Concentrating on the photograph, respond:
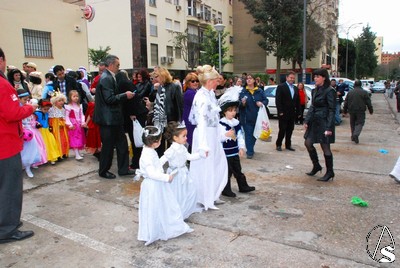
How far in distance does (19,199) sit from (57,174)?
2.33 meters

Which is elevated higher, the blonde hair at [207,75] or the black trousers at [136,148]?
the blonde hair at [207,75]

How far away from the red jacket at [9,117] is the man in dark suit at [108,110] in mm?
1929

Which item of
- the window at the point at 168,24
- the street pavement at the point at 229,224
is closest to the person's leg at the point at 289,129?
the street pavement at the point at 229,224

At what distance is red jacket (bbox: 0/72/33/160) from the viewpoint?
11.4 feet

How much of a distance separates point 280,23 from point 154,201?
109 feet

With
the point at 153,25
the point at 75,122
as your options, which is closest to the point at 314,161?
the point at 75,122

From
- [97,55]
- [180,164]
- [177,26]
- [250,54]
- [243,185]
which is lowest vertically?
[243,185]

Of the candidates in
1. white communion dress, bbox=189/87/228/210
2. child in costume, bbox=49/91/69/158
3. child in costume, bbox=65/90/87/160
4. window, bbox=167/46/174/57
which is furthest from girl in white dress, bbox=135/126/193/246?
window, bbox=167/46/174/57

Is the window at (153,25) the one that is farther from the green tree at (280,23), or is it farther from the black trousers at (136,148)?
the black trousers at (136,148)

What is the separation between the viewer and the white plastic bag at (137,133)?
20.1 feet

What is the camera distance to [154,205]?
357 cm

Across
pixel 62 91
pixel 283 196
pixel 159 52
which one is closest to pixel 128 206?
pixel 283 196

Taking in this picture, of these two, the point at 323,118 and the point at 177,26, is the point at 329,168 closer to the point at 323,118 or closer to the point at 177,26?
the point at 323,118

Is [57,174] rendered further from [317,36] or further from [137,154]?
[317,36]
